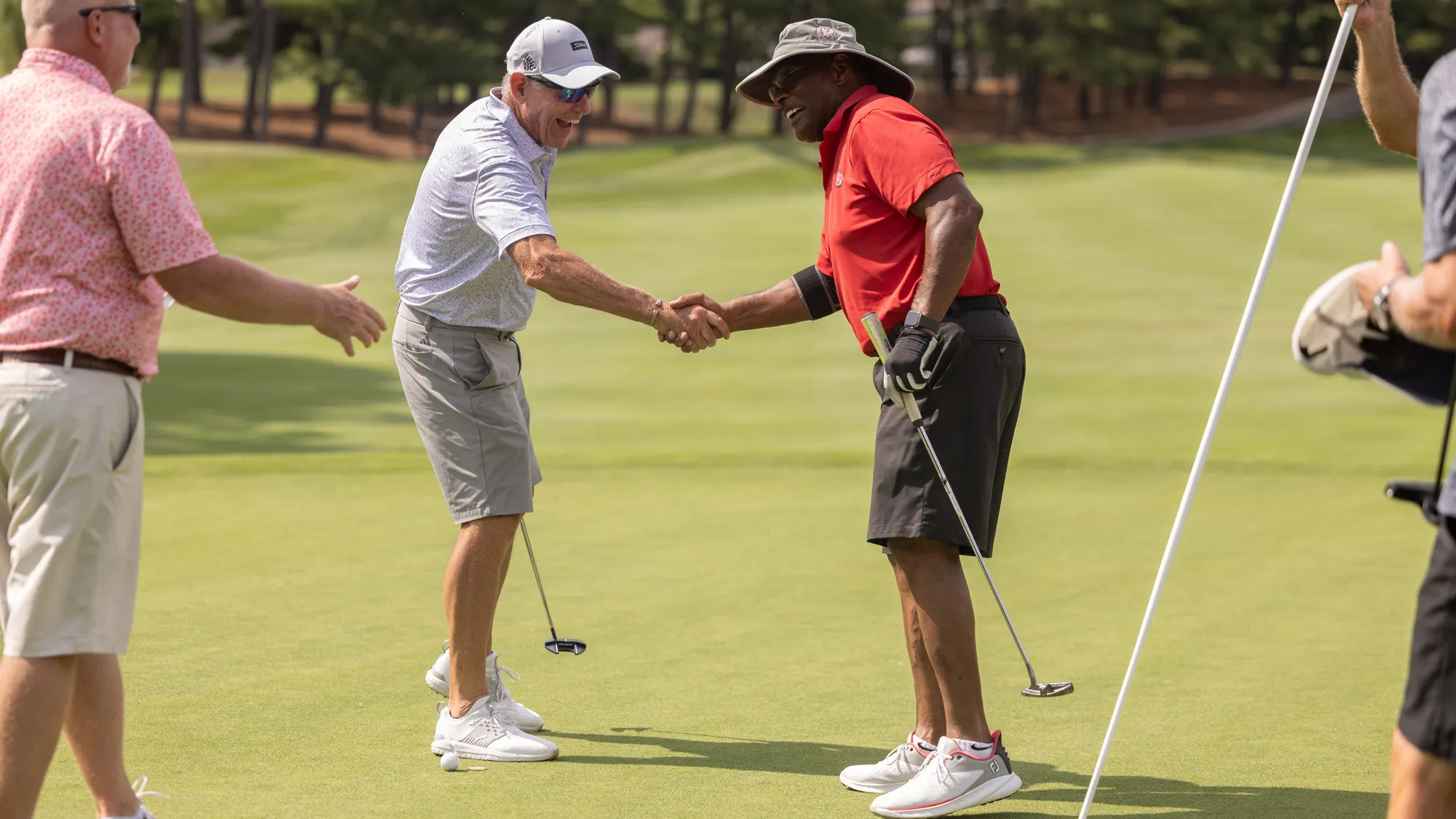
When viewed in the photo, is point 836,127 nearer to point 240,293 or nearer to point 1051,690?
point 1051,690

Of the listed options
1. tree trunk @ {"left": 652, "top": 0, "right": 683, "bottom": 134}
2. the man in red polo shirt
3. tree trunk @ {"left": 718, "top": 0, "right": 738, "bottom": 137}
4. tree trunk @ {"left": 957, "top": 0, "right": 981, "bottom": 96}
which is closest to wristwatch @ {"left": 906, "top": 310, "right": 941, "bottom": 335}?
the man in red polo shirt

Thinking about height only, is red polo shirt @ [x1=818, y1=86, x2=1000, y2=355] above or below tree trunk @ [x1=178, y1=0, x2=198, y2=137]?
above

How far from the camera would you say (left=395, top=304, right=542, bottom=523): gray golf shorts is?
4.72m

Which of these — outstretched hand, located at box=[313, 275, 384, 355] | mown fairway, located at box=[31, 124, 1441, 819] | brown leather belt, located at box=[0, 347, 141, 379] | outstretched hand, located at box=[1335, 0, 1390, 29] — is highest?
outstretched hand, located at box=[1335, 0, 1390, 29]

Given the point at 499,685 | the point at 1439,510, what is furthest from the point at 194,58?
the point at 1439,510

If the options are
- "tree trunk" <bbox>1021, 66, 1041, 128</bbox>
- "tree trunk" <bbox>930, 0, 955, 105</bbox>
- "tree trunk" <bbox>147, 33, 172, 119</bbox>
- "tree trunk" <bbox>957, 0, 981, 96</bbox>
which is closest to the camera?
"tree trunk" <bbox>147, 33, 172, 119</bbox>

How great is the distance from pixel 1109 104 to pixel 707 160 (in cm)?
2438

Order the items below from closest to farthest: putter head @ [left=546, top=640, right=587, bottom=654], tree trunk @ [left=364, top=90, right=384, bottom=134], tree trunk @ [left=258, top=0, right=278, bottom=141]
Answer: putter head @ [left=546, top=640, right=587, bottom=654], tree trunk @ [left=258, top=0, right=278, bottom=141], tree trunk @ [left=364, top=90, right=384, bottom=134]

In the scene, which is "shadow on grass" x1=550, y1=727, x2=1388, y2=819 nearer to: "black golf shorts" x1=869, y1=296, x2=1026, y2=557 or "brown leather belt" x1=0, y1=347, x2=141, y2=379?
"black golf shorts" x1=869, y1=296, x2=1026, y2=557

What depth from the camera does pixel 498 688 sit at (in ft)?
15.6

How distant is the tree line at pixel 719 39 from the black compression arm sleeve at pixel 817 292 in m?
43.7

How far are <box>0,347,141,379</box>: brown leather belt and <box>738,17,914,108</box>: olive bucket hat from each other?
1839mm

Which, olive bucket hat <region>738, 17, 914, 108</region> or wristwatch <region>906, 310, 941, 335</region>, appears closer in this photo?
wristwatch <region>906, 310, 941, 335</region>

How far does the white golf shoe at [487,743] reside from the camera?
441 centimetres
